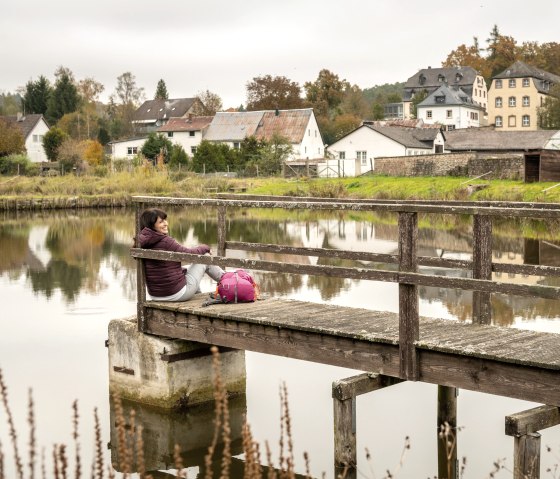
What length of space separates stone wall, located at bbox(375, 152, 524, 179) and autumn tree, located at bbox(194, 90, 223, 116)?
64266 millimetres

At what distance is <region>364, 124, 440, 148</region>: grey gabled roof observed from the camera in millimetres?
73562

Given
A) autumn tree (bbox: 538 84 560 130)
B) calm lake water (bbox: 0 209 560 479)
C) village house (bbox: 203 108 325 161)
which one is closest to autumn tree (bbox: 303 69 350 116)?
village house (bbox: 203 108 325 161)

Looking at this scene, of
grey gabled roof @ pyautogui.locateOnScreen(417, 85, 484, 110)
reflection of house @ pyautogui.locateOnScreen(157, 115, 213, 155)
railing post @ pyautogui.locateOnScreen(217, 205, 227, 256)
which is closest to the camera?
railing post @ pyautogui.locateOnScreen(217, 205, 227, 256)

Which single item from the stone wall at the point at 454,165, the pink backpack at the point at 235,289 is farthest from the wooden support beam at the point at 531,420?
the stone wall at the point at 454,165

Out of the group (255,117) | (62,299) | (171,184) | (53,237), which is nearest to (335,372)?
(62,299)

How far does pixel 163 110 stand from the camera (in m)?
120

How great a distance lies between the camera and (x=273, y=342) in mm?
9547

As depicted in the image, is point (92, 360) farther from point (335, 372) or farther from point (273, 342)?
point (273, 342)

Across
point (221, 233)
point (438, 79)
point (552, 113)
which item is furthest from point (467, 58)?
point (221, 233)

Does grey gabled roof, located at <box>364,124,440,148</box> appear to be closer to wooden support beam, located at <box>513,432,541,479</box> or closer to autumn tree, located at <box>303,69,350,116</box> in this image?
autumn tree, located at <box>303,69,350,116</box>

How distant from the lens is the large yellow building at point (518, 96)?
366ft

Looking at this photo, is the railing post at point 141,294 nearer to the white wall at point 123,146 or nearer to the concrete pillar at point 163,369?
the concrete pillar at point 163,369

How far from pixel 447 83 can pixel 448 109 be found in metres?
16.6

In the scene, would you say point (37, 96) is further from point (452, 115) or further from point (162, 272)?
point (162, 272)
